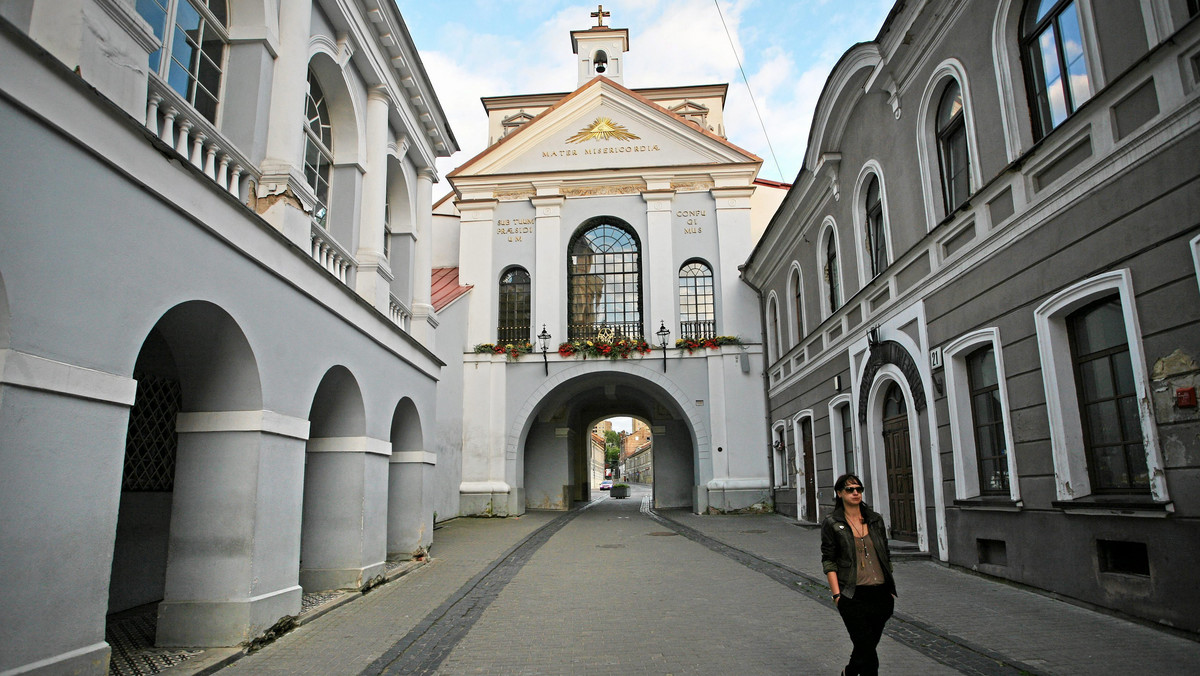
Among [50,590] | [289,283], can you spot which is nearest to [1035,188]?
[289,283]

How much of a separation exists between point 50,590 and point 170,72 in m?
4.66

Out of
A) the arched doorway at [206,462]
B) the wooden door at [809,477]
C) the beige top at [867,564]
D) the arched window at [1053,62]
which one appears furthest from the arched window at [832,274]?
the arched doorway at [206,462]

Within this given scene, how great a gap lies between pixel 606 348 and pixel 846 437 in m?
8.92

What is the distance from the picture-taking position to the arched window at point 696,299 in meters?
22.8

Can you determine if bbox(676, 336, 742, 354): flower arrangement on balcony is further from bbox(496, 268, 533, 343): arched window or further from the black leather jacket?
the black leather jacket

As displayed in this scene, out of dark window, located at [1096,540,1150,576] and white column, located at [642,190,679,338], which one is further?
white column, located at [642,190,679,338]

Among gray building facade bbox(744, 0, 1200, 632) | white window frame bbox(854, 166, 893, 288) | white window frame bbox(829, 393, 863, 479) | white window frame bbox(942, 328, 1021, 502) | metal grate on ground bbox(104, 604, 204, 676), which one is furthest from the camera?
white window frame bbox(829, 393, 863, 479)

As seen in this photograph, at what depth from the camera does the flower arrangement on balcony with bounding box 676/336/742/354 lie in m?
22.2

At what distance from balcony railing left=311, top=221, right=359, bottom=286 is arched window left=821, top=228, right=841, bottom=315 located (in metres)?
9.81

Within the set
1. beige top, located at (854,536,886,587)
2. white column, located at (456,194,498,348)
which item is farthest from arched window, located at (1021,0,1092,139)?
white column, located at (456,194,498,348)

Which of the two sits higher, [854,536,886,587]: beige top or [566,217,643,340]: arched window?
[566,217,643,340]: arched window

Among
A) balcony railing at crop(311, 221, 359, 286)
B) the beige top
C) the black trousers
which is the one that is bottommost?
the black trousers

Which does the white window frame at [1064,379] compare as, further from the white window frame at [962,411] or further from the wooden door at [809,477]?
the wooden door at [809,477]

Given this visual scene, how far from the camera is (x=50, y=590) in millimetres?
4215
